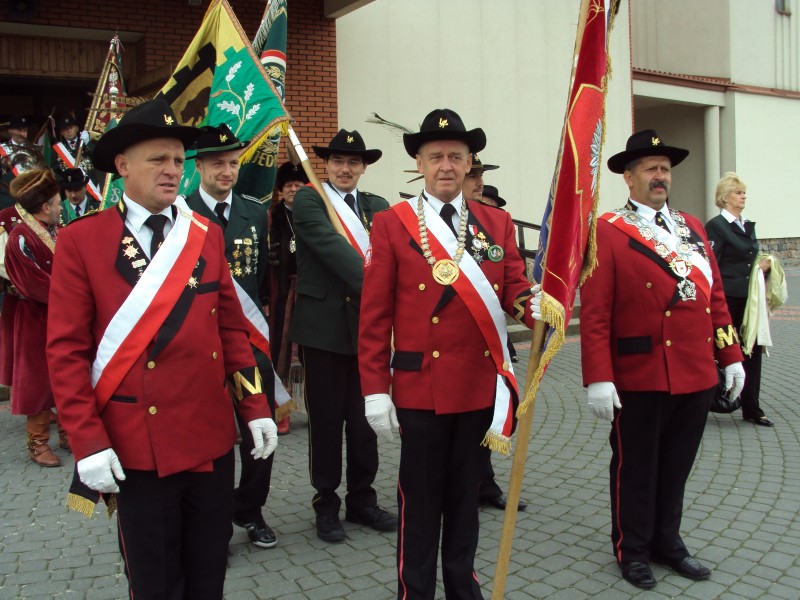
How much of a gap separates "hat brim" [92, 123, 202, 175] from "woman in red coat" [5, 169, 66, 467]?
11.3 ft

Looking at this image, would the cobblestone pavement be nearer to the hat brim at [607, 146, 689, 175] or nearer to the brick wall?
the hat brim at [607, 146, 689, 175]

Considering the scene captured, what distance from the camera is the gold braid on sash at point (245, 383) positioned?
120 inches

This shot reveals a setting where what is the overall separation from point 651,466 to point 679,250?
3.60ft

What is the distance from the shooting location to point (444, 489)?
133 inches

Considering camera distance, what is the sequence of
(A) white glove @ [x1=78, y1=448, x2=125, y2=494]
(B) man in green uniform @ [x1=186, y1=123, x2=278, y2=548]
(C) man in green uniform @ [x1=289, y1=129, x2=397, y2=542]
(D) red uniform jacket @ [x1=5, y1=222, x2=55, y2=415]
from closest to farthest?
1. (A) white glove @ [x1=78, y1=448, x2=125, y2=494]
2. (B) man in green uniform @ [x1=186, y1=123, x2=278, y2=548]
3. (C) man in green uniform @ [x1=289, y1=129, x2=397, y2=542]
4. (D) red uniform jacket @ [x1=5, y1=222, x2=55, y2=415]

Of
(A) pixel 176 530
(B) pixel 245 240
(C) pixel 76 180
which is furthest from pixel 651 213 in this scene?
(C) pixel 76 180

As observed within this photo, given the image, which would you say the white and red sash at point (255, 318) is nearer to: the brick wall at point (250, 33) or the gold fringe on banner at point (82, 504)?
the gold fringe on banner at point (82, 504)

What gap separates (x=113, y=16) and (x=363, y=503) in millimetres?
8369

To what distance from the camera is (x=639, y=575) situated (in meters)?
3.86

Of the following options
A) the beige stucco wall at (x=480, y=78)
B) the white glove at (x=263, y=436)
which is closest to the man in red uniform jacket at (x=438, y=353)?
the white glove at (x=263, y=436)

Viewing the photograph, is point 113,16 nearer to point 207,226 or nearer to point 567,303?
point 207,226

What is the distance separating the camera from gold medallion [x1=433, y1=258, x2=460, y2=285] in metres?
3.24

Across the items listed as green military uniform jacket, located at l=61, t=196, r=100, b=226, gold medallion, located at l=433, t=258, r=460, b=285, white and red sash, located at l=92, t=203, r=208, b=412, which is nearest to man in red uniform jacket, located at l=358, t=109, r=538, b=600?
gold medallion, located at l=433, t=258, r=460, b=285

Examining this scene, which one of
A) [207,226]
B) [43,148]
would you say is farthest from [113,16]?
[207,226]
